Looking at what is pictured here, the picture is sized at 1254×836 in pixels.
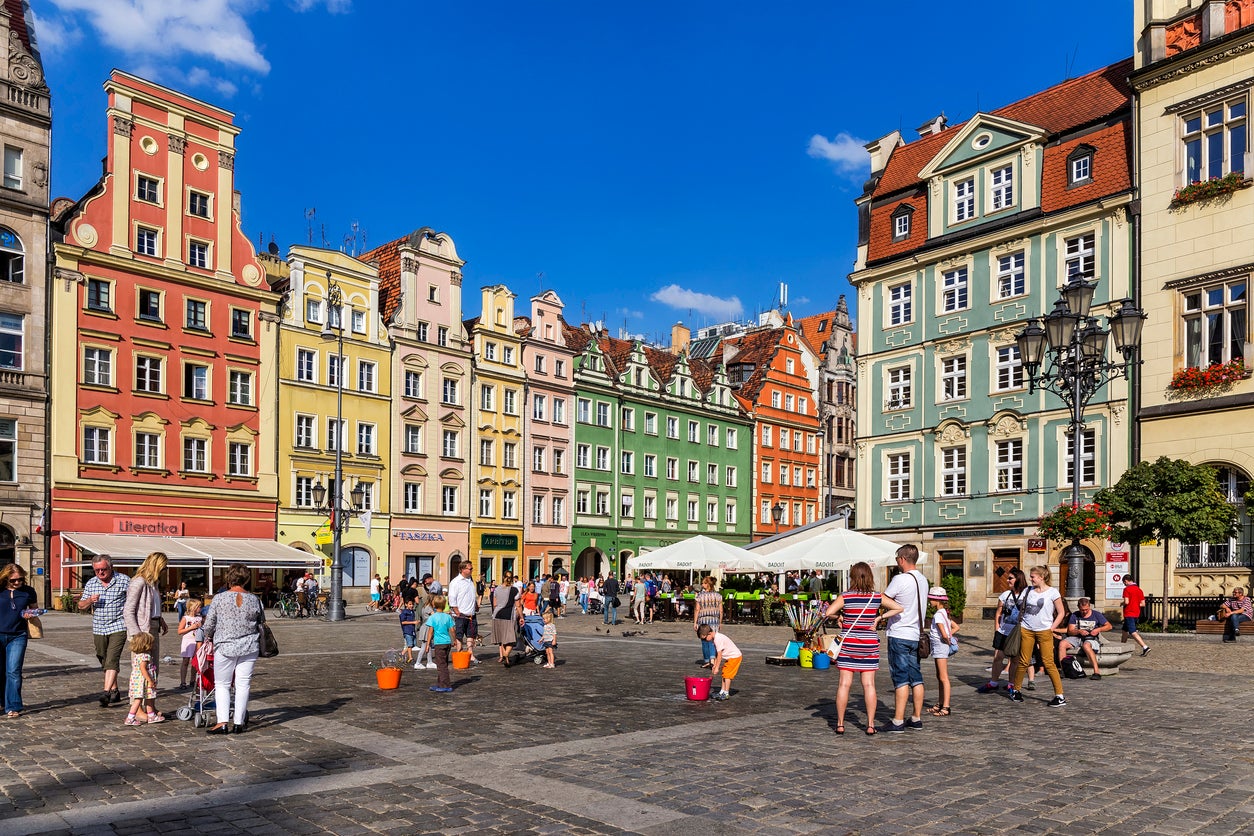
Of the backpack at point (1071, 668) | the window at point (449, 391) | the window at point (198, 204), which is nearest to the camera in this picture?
the backpack at point (1071, 668)

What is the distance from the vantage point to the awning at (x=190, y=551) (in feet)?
126

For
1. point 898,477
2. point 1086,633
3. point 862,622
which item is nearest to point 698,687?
point 862,622

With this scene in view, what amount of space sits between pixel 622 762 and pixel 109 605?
7044 mm

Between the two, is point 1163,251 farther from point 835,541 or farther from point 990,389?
point 835,541

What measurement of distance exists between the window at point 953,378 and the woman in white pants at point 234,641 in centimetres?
3114

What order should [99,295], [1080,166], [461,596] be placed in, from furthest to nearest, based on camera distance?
[99,295] → [1080,166] → [461,596]

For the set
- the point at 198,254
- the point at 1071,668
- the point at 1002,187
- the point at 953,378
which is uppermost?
the point at 1002,187

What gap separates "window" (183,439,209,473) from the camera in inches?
1702

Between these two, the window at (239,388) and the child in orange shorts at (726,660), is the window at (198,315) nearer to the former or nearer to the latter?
the window at (239,388)

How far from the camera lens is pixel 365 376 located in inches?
1973

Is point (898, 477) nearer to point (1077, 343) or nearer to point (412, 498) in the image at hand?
point (1077, 343)

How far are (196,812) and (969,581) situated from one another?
32580mm

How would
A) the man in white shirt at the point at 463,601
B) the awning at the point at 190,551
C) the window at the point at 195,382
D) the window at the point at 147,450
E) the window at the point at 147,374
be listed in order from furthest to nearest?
the window at the point at 195,382 → the window at the point at 147,374 → the window at the point at 147,450 → the awning at the point at 190,551 → the man in white shirt at the point at 463,601

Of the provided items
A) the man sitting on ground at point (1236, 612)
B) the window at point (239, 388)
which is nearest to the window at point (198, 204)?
the window at point (239, 388)
